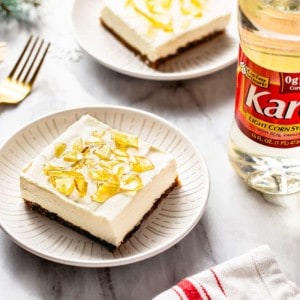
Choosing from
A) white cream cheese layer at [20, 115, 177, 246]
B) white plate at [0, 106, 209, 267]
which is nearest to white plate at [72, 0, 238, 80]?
white plate at [0, 106, 209, 267]

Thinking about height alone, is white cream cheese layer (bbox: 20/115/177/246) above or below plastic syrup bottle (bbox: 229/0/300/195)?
below

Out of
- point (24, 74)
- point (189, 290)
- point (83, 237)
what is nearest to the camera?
point (189, 290)

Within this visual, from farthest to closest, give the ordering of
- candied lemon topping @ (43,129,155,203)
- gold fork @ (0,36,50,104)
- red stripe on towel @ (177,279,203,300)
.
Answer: gold fork @ (0,36,50,104) → candied lemon topping @ (43,129,155,203) → red stripe on towel @ (177,279,203,300)

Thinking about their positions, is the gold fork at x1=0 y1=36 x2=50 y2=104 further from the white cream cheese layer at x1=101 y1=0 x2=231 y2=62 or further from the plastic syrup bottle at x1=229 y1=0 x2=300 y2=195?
the plastic syrup bottle at x1=229 y1=0 x2=300 y2=195

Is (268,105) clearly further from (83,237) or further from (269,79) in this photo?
(83,237)

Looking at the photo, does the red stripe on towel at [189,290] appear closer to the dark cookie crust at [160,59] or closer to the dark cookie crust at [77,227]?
the dark cookie crust at [77,227]

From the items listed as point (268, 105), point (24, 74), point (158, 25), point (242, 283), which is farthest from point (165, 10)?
point (242, 283)
